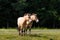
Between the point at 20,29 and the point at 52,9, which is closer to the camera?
the point at 20,29

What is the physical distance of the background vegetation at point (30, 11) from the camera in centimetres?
4412

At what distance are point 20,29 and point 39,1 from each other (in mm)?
24753

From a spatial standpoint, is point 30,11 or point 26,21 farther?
point 30,11

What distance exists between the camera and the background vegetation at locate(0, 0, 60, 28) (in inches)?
1737

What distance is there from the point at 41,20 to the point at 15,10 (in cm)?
467

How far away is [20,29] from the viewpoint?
22.0 meters

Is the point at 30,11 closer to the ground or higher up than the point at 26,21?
higher up

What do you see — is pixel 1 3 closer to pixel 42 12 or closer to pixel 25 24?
pixel 42 12

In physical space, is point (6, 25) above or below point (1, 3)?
below

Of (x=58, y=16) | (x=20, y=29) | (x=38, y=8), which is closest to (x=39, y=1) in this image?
(x=38, y=8)

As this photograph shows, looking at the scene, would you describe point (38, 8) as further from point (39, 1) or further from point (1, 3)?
point (1, 3)

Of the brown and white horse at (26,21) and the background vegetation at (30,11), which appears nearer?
the brown and white horse at (26,21)

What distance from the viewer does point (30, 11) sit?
45062mm

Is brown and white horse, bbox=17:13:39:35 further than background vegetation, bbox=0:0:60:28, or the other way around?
background vegetation, bbox=0:0:60:28
